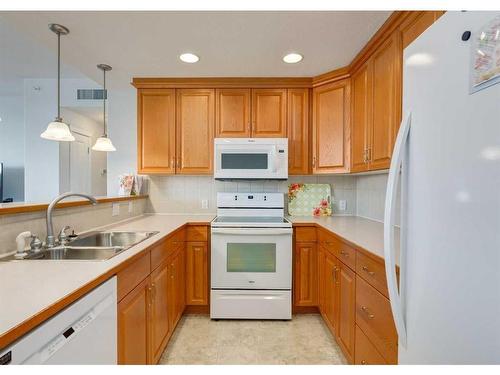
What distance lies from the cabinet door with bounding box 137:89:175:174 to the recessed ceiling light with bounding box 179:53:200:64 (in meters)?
0.52

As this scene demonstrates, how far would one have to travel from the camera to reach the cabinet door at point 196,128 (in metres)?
2.68

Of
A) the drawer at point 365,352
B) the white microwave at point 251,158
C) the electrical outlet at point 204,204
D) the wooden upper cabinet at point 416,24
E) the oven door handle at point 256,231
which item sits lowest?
the drawer at point 365,352

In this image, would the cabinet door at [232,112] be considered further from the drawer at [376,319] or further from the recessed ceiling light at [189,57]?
the drawer at [376,319]

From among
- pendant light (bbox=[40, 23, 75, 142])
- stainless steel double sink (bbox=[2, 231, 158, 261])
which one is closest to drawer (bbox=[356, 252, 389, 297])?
stainless steel double sink (bbox=[2, 231, 158, 261])

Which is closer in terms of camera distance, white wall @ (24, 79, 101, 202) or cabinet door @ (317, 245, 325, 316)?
cabinet door @ (317, 245, 325, 316)

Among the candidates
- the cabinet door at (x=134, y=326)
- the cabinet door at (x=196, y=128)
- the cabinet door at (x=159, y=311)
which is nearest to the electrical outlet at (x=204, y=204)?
the cabinet door at (x=196, y=128)

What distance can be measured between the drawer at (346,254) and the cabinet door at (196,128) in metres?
Answer: 1.45

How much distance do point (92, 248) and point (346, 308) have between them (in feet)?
5.18

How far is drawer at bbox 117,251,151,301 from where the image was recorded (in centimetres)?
117

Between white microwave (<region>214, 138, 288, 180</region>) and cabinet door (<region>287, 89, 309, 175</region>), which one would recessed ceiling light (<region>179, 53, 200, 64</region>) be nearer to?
white microwave (<region>214, 138, 288, 180</region>)

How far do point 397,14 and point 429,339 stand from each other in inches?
66.2

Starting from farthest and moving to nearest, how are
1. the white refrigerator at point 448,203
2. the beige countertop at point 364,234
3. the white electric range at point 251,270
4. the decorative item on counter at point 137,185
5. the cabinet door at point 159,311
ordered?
the decorative item on counter at point 137,185, the white electric range at point 251,270, the cabinet door at point 159,311, the beige countertop at point 364,234, the white refrigerator at point 448,203

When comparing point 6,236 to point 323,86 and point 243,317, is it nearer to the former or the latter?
point 243,317

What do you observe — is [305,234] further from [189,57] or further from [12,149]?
[12,149]
